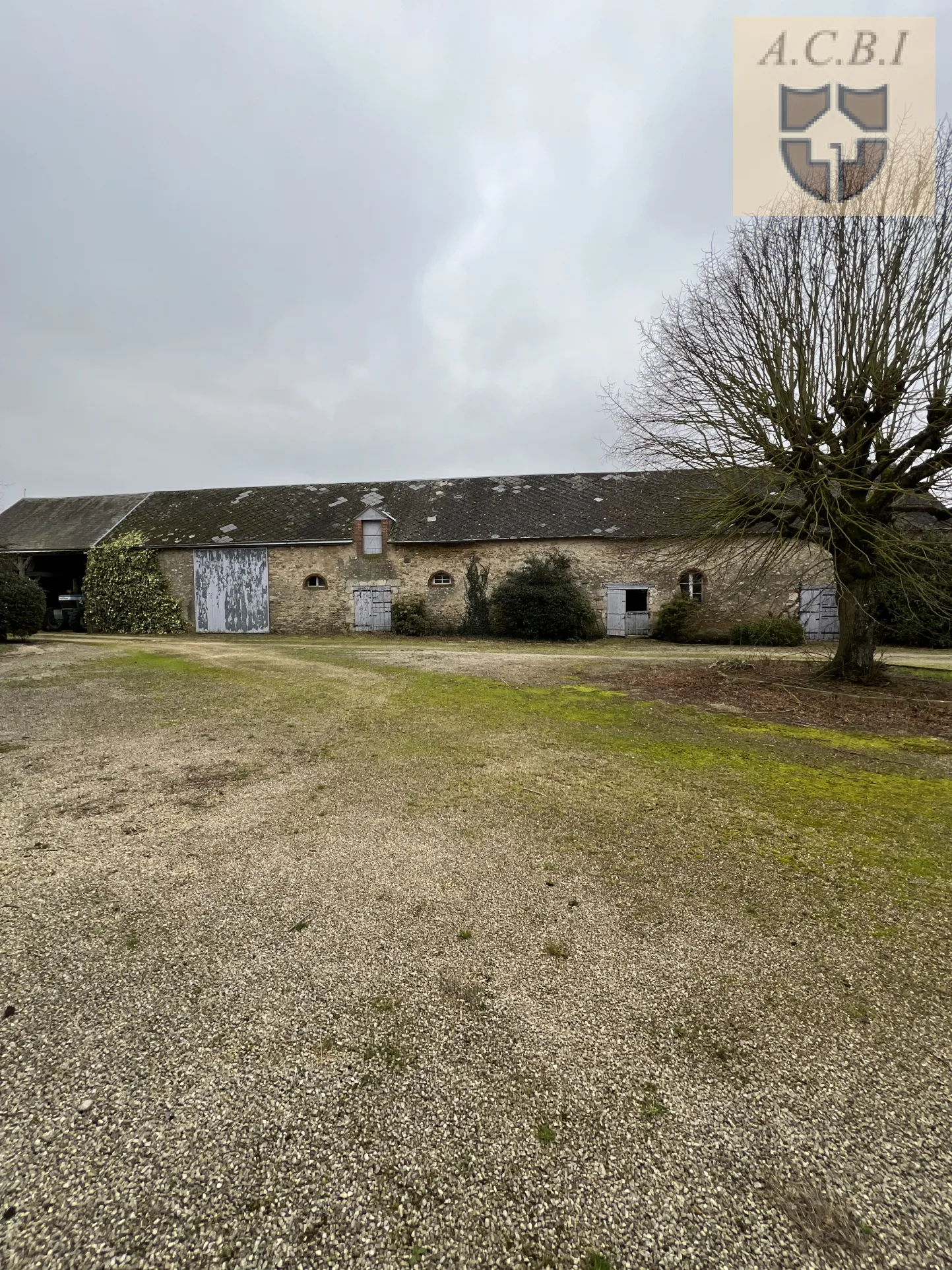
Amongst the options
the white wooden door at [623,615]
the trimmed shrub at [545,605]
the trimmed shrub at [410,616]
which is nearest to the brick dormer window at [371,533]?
the trimmed shrub at [410,616]

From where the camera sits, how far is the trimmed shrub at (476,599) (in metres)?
19.6

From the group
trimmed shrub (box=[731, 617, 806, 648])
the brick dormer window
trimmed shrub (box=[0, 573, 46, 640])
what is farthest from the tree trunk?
trimmed shrub (box=[0, 573, 46, 640])

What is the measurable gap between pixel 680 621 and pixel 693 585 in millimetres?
1775

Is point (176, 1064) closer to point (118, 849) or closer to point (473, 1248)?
point (473, 1248)

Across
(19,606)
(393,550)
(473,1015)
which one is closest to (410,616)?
(393,550)

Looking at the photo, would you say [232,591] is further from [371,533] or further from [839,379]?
[839,379]

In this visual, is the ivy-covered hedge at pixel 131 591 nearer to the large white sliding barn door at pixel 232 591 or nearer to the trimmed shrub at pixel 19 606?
the large white sliding barn door at pixel 232 591

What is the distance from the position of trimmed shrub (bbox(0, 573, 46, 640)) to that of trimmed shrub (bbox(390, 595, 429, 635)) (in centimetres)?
1011

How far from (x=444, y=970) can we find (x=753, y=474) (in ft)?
28.0

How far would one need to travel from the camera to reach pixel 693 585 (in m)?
19.0

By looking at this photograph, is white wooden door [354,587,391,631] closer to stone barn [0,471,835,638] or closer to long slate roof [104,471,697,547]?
stone barn [0,471,835,638]

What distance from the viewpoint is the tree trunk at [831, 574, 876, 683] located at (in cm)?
905

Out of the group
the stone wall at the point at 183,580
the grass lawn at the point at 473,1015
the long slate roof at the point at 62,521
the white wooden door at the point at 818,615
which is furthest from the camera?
the long slate roof at the point at 62,521

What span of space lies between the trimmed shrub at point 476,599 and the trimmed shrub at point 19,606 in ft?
39.5
